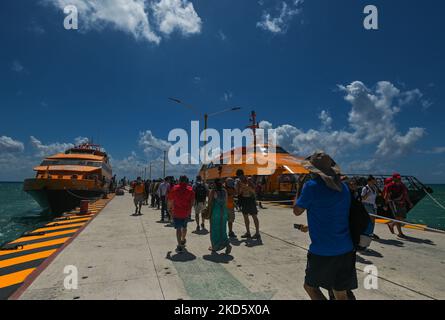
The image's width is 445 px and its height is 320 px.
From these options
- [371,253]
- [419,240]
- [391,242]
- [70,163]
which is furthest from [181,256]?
[70,163]

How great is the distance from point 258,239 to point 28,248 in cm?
627

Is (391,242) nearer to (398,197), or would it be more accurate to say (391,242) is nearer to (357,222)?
(398,197)

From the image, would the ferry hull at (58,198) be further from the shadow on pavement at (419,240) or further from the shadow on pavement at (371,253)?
the shadow on pavement at (419,240)

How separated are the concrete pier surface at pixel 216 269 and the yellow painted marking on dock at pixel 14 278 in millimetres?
306

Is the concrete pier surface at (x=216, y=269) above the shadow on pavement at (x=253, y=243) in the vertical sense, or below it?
above

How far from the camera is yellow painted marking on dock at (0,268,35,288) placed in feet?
13.9

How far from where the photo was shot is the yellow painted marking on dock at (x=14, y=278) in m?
4.25

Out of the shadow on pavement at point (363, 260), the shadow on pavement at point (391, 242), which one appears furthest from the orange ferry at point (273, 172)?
the shadow on pavement at point (363, 260)

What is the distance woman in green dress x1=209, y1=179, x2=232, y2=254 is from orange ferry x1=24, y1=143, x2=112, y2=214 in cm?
1580

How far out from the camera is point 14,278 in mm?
4480
